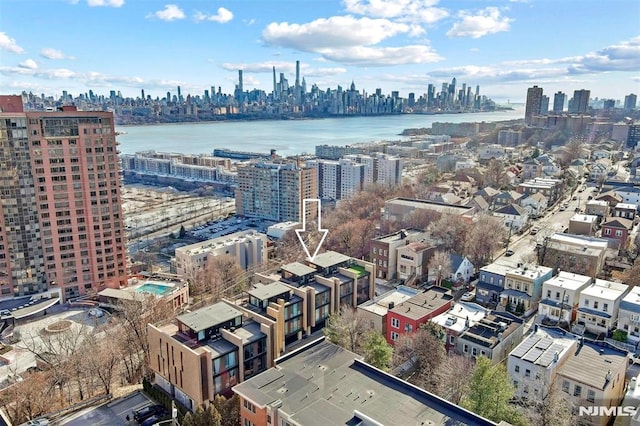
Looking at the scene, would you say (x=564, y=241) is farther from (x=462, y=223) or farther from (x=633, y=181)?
(x=633, y=181)

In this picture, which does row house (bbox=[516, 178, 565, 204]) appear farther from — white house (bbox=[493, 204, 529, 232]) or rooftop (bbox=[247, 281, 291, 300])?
rooftop (bbox=[247, 281, 291, 300])

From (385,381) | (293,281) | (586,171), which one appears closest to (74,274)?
(293,281)

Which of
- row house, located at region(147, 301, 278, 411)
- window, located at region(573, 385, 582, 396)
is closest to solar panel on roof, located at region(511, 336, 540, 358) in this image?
window, located at region(573, 385, 582, 396)

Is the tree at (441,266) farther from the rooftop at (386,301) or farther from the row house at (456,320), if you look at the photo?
the row house at (456,320)

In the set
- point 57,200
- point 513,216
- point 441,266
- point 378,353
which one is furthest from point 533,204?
point 57,200

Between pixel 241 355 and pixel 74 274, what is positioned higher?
pixel 241 355

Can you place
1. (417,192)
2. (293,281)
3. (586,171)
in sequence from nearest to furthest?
1. (293,281)
2. (417,192)
3. (586,171)
